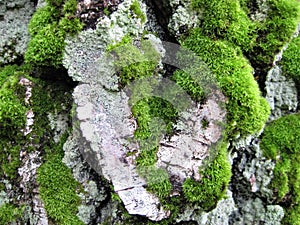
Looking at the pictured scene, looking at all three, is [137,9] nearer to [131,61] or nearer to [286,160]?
[131,61]

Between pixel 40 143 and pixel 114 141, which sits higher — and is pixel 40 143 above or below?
below

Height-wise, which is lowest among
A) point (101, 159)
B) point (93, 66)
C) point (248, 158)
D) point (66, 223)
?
point (66, 223)

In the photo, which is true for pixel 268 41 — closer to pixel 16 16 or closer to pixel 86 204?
pixel 86 204

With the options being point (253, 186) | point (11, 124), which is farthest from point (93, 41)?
point (253, 186)

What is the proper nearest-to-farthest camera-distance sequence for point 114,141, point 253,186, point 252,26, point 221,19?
1. point 114,141
2. point 221,19
3. point 252,26
4. point 253,186

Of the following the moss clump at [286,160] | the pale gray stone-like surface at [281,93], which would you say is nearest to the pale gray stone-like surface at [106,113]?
the moss clump at [286,160]

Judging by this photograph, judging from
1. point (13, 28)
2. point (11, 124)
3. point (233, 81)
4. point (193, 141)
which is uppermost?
point (233, 81)

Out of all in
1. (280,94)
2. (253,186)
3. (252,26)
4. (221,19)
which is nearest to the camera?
(221,19)

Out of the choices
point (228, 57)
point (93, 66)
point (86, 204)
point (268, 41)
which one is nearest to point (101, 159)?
point (86, 204)
